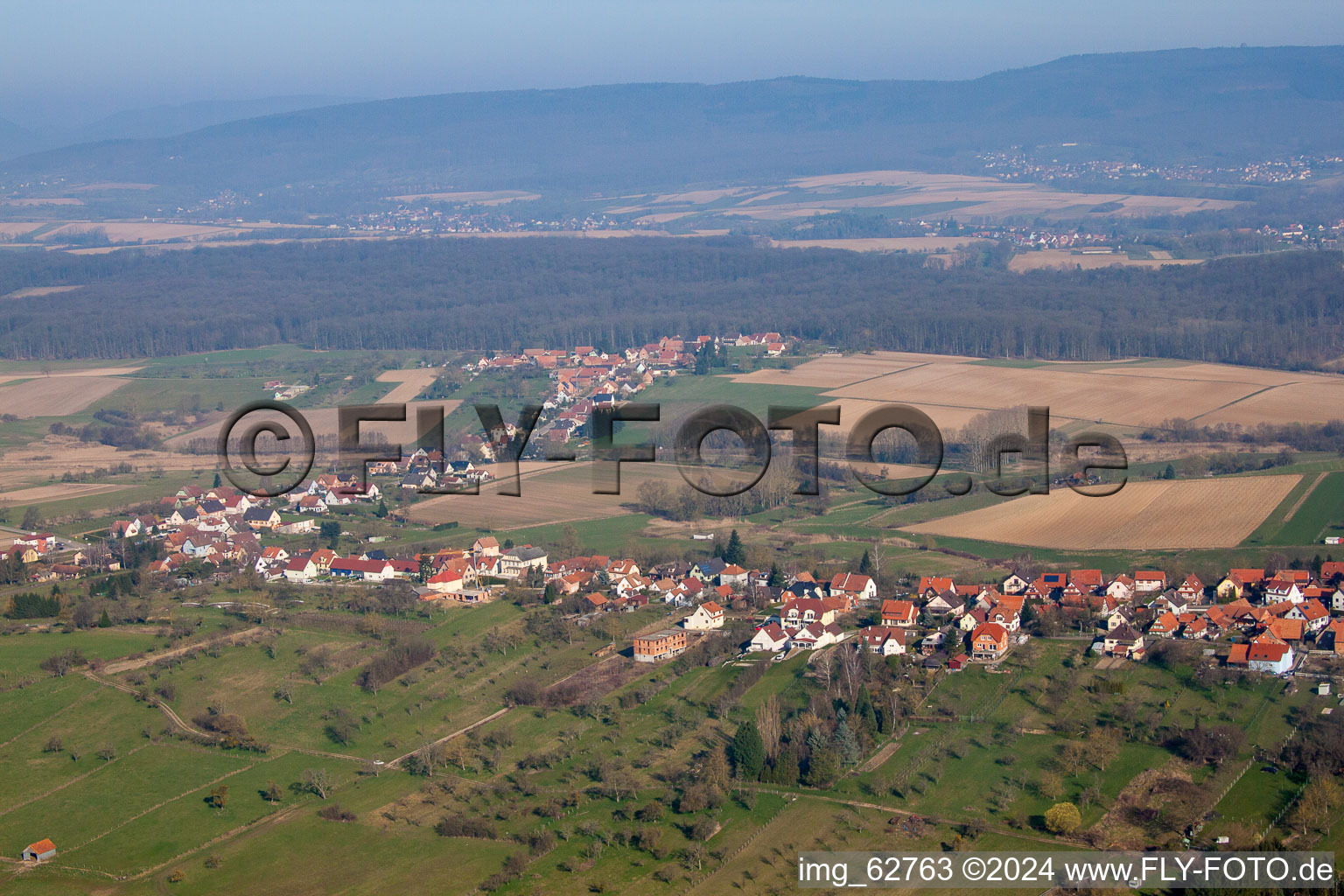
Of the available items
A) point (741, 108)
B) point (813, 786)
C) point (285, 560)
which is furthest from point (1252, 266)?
point (741, 108)

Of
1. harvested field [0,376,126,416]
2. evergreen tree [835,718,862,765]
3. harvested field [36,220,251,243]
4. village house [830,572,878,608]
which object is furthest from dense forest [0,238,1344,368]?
evergreen tree [835,718,862,765]

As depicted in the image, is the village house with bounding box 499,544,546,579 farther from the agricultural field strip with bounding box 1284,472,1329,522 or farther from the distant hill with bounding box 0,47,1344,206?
the distant hill with bounding box 0,47,1344,206

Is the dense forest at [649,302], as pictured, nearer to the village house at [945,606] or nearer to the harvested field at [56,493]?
the harvested field at [56,493]

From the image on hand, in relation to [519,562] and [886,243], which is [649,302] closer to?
[886,243]

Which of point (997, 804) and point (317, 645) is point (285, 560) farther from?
point (997, 804)

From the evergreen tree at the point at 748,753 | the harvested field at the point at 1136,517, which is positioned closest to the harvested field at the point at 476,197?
the harvested field at the point at 1136,517

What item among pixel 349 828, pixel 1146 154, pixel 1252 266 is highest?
pixel 1146 154

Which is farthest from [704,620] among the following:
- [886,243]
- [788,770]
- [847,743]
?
[886,243]
